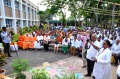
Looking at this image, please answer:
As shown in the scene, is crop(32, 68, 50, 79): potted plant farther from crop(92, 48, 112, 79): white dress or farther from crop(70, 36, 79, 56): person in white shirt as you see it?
crop(70, 36, 79, 56): person in white shirt

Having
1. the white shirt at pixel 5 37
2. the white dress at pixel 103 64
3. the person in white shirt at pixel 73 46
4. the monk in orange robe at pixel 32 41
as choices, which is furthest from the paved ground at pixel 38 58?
the white dress at pixel 103 64

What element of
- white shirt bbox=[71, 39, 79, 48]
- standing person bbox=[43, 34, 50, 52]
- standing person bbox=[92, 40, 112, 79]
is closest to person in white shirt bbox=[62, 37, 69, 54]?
white shirt bbox=[71, 39, 79, 48]

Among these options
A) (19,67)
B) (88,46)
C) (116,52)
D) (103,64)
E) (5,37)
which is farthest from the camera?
(5,37)

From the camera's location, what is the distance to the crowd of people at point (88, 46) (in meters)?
4.12

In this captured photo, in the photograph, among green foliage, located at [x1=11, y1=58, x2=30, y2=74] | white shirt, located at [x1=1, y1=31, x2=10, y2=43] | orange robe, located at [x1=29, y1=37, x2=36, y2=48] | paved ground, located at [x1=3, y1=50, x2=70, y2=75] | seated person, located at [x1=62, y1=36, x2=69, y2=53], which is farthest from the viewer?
orange robe, located at [x1=29, y1=37, x2=36, y2=48]

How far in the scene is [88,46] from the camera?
687cm

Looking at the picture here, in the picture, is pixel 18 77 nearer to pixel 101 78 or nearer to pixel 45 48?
pixel 101 78

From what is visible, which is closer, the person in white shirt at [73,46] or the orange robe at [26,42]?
the person in white shirt at [73,46]

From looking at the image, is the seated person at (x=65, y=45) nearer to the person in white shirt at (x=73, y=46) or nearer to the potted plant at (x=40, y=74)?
the person in white shirt at (x=73, y=46)

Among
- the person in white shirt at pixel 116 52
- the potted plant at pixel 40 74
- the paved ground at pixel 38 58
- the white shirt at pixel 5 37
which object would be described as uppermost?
the white shirt at pixel 5 37

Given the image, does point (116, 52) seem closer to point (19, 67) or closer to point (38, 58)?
point (38, 58)

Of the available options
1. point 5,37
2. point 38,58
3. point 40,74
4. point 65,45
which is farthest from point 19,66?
point 65,45

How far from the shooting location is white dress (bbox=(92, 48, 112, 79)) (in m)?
3.97

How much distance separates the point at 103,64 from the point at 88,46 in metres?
2.77
